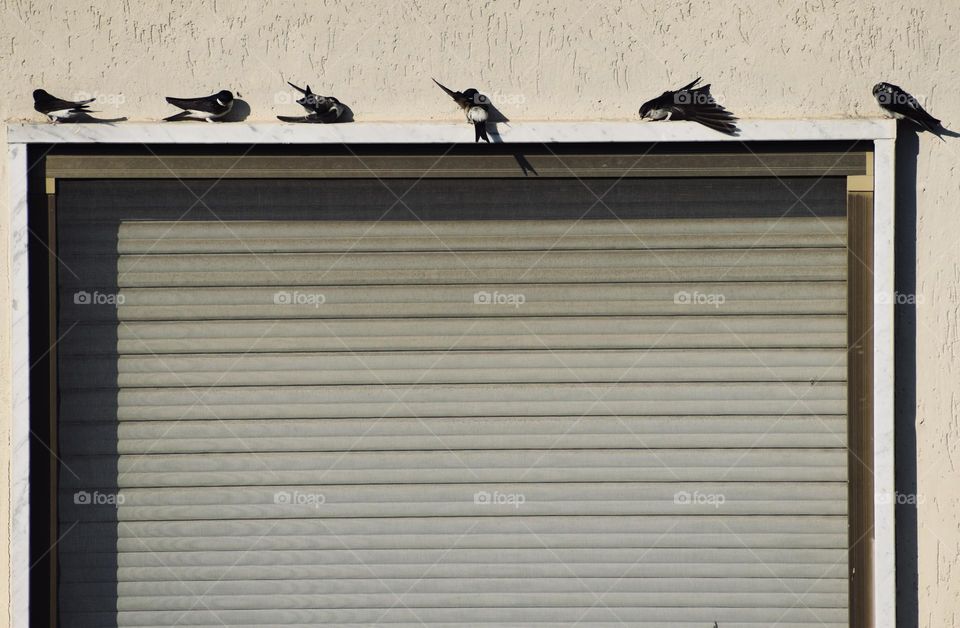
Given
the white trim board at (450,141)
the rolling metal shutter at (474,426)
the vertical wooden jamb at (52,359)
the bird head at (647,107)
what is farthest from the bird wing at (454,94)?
the vertical wooden jamb at (52,359)

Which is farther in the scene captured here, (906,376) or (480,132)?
(906,376)

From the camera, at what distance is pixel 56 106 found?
4.74 meters

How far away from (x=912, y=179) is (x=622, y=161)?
148cm

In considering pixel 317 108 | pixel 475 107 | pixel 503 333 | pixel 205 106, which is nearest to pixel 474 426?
pixel 503 333

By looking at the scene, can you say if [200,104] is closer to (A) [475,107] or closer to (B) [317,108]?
(B) [317,108]

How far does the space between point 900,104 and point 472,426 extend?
8.83 ft

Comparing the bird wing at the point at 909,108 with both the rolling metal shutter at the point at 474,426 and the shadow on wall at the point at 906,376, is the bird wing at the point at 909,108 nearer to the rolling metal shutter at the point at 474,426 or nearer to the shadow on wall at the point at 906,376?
the shadow on wall at the point at 906,376

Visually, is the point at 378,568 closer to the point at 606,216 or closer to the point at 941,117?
the point at 606,216

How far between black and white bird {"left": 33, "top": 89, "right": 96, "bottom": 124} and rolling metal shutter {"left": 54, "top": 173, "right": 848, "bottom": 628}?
61 centimetres

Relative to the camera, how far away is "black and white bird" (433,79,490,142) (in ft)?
15.4

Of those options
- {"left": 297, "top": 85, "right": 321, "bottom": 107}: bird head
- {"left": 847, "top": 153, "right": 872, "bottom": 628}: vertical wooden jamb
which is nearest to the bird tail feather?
{"left": 297, "top": 85, "right": 321, "bottom": 107}: bird head

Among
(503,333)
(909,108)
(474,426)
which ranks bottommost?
(474,426)

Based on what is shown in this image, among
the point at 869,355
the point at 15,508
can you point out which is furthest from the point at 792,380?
the point at 15,508

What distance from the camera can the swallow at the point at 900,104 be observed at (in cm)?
474
